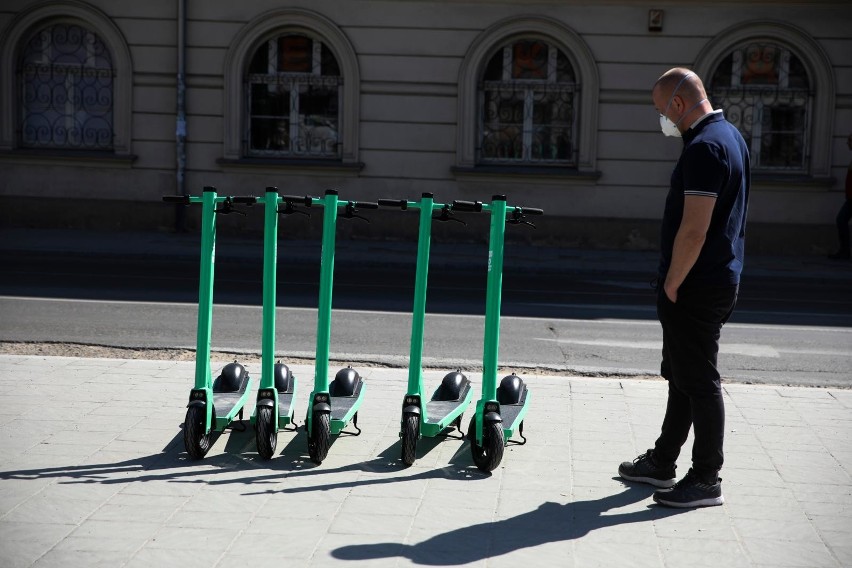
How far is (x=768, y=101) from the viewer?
1744cm

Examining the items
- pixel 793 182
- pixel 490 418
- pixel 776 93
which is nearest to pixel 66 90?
pixel 776 93

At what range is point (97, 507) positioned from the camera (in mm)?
4426

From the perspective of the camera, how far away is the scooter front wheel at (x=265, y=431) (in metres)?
5.15

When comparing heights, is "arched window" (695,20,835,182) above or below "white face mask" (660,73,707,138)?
above

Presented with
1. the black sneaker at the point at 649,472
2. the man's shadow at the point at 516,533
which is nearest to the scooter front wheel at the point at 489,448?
the man's shadow at the point at 516,533

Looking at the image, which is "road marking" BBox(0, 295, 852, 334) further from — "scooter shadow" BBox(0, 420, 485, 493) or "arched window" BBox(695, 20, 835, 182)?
"arched window" BBox(695, 20, 835, 182)

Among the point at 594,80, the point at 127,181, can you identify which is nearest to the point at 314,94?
the point at 127,181

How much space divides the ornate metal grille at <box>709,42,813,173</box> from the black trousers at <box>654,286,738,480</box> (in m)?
13.5

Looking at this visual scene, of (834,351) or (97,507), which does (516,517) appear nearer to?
(97,507)

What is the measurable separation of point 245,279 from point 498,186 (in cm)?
568

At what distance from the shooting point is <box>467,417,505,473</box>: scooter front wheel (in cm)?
508

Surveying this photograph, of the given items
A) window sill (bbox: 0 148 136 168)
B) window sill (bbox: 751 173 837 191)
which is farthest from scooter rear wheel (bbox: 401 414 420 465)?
window sill (bbox: 0 148 136 168)

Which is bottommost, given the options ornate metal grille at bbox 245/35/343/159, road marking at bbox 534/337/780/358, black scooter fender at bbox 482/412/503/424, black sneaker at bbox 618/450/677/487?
black sneaker at bbox 618/450/677/487

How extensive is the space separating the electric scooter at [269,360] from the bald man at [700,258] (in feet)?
6.10
